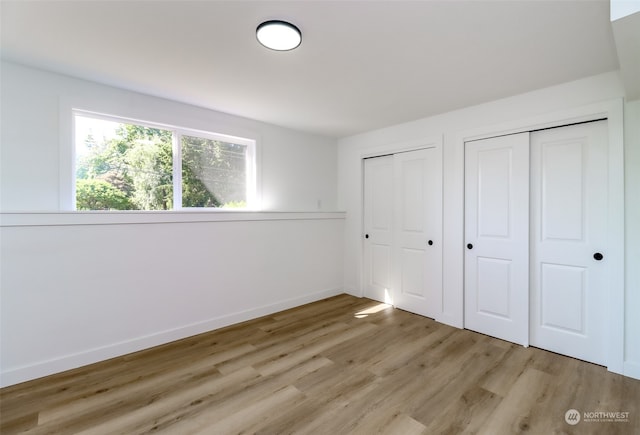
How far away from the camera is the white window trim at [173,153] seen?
2559mm

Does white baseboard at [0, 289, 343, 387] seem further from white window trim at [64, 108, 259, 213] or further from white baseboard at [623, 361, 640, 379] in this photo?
white baseboard at [623, 361, 640, 379]

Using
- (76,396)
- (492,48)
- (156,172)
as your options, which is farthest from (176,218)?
(492,48)

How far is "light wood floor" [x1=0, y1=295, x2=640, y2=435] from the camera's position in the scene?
1.85 m

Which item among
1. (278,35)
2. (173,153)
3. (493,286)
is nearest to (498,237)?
(493,286)

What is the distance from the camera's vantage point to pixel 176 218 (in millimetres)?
3066

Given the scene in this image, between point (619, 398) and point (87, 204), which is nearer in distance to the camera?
point (619, 398)

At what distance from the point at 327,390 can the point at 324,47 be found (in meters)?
2.50

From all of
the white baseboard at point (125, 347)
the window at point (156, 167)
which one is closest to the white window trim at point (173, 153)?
the window at point (156, 167)

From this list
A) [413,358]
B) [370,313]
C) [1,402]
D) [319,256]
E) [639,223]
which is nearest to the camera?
[1,402]

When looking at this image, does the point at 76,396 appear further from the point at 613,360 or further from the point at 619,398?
the point at 613,360

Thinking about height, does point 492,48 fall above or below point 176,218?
above

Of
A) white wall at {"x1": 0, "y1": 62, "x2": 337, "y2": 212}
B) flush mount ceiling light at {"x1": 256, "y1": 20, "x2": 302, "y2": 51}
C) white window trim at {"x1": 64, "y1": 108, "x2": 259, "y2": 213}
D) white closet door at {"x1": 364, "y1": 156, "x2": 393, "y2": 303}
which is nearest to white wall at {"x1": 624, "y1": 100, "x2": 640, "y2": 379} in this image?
white closet door at {"x1": 364, "y1": 156, "x2": 393, "y2": 303}

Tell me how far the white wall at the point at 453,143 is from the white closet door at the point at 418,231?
0.37 ft

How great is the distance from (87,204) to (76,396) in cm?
158
